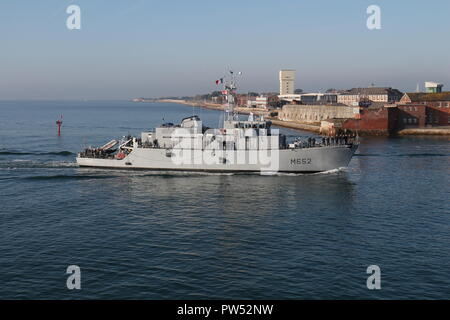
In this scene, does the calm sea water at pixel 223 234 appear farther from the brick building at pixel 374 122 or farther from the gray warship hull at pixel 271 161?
the brick building at pixel 374 122

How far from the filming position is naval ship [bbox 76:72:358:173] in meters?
47.2

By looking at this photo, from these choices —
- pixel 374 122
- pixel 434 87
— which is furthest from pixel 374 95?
pixel 374 122

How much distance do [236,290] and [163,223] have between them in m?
11.5

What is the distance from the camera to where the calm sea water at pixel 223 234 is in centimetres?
2083

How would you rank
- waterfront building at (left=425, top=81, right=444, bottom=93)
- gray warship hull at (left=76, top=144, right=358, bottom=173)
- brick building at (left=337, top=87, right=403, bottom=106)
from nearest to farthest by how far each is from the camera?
gray warship hull at (left=76, top=144, right=358, bottom=173)
waterfront building at (left=425, top=81, right=444, bottom=93)
brick building at (left=337, top=87, right=403, bottom=106)

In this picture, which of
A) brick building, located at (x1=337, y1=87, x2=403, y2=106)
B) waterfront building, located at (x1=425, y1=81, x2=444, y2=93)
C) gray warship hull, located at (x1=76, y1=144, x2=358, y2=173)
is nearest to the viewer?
gray warship hull, located at (x1=76, y1=144, x2=358, y2=173)

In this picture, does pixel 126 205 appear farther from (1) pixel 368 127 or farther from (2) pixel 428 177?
(1) pixel 368 127

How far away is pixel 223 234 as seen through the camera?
2828 cm

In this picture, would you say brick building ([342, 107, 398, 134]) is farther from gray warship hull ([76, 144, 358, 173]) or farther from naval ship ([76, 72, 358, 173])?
gray warship hull ([76, 144, 358, 173])

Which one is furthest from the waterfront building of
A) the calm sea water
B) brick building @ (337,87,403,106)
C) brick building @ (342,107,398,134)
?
the calm sea water

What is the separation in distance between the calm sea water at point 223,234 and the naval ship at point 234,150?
1409 millimetres

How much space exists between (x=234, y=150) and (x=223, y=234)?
2000cm

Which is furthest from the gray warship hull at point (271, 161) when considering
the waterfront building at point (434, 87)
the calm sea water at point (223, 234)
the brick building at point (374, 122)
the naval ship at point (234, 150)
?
the waterfront building at point (434, 87)

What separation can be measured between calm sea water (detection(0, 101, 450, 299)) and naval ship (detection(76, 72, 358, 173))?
1409mm
